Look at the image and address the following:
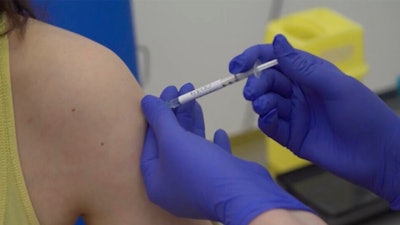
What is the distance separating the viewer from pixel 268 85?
1069 mm

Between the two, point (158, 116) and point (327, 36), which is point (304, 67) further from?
point (327, 36)

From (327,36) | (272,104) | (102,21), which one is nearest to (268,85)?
(272,104)

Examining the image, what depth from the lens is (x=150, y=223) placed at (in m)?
0.98

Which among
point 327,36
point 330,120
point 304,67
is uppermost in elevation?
point 304,67

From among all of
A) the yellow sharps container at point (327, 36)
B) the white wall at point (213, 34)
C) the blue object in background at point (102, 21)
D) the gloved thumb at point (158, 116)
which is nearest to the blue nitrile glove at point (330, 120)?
the gloved thumb at point (158, 116)

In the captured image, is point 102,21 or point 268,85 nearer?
point 268,85

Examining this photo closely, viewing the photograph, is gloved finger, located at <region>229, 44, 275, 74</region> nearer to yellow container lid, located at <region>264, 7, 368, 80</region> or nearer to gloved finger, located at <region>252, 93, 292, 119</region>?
gloved finger, located at <region>252, 93, 292, 119</region>

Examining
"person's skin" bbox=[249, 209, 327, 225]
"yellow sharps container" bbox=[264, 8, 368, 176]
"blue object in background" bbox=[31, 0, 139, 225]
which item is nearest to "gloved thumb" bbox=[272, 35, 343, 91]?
"person's skin" bbox=[249, 209, 327, 225]

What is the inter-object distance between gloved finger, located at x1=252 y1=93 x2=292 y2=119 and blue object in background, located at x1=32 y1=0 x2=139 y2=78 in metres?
0.51

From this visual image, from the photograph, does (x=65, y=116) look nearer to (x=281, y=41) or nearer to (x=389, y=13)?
(x=281, y=41)

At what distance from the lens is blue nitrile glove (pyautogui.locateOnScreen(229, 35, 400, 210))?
1084mm

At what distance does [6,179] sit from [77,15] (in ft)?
2.10

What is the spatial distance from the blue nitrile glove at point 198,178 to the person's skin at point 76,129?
0.11 ft

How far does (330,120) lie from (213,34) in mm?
1302
